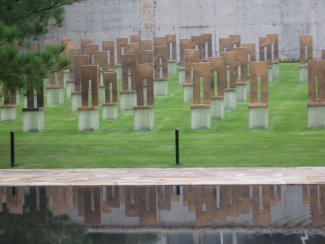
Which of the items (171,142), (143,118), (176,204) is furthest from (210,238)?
(143,118)

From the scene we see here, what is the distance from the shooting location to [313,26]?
36.4 m

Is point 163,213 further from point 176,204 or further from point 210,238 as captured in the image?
point 210,238

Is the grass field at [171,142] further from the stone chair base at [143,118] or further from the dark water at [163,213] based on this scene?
the dark water at [163,213]

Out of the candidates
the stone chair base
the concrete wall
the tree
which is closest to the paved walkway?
the tree

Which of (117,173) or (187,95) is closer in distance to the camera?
(117,173)

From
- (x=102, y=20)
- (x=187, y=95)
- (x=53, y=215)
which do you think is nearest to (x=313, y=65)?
(x=187, y=95)

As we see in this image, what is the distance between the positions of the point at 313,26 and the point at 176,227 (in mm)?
26189

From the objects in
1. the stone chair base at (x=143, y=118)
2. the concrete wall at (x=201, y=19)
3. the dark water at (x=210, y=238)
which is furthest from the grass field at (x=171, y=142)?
the concrete wall at (x=201, y=19)

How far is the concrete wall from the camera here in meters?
36.6

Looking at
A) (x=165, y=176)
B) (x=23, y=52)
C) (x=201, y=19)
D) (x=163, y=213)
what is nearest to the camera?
(x=163, y=213)

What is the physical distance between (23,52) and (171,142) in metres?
3.51

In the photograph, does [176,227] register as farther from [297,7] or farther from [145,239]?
[297,7]

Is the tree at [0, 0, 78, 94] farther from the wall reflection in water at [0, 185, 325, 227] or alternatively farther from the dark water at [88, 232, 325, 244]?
the dark water at [88, 232, 325, 244]

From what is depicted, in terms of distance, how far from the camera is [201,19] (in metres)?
37.5
